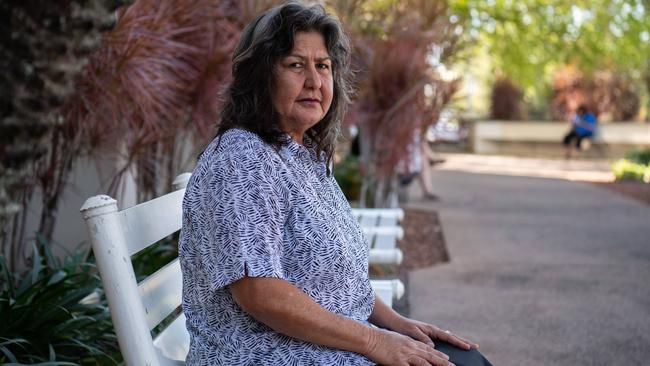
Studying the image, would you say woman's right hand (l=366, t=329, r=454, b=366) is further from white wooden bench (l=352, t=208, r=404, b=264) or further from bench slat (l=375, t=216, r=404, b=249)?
bench slat (l=375, t=216, r=404, b=249)

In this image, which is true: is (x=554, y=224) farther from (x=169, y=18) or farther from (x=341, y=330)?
(x=341, y=330)

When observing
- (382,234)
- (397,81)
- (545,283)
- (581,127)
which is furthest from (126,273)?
(581,127)

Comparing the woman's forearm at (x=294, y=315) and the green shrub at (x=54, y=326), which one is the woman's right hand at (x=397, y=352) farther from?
the green shrub at (x=54, y=326)

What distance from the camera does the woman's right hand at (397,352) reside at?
2.29 metres

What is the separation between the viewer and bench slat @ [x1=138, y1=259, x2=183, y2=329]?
243 cm

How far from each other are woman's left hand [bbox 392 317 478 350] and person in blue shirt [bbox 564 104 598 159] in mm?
22959

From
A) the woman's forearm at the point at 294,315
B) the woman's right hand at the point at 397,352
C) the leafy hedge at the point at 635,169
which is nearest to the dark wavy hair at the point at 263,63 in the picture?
the woman's forearm at the point at 294,315

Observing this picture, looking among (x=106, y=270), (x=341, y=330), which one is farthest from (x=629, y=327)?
(x=106, y=270)

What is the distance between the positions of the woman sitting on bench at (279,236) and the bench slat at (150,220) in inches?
5.2

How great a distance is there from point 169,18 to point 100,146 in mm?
866

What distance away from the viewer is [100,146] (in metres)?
4.87

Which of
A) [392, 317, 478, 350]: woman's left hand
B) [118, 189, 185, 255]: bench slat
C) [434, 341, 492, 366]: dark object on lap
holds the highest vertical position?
[118, 189, 185, 255]: bench slat

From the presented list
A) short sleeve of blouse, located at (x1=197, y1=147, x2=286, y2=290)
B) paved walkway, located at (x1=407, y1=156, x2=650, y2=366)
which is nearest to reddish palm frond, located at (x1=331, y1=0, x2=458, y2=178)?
paved walkway, located at (x1=407, y1=156, x2=650, y2=366)

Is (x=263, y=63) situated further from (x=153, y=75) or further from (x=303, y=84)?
(x=153, y=75)
